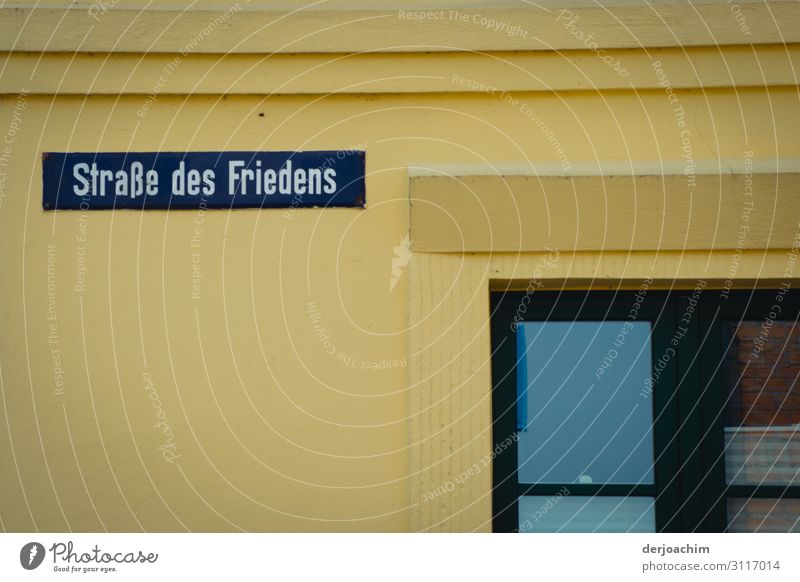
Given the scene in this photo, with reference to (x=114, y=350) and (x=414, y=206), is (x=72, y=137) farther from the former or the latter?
(x=414, y=206)

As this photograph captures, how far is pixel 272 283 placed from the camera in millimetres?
4426

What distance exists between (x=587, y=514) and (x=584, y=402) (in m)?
0.43

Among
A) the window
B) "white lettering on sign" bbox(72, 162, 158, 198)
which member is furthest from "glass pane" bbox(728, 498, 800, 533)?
"white lettering on sign" bbox(72, 162, 158, 198)

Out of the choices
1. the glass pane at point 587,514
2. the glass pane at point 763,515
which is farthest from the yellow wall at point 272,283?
the glass pane at point 763,515

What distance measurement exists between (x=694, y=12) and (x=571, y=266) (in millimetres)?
1056

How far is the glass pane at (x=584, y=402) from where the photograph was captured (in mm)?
4473

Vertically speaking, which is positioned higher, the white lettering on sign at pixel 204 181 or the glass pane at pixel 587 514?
the white lettering on sign at pixel 204 181

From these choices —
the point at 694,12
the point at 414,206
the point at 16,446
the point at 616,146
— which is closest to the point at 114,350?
the point at 16,446

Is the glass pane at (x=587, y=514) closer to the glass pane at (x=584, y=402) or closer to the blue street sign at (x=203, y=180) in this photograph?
the glass pane at (x=584, y=402)

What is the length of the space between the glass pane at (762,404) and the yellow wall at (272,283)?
590 mm

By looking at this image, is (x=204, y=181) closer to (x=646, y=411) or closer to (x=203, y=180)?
(x=203, y=180)

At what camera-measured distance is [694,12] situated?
4309 millimetres

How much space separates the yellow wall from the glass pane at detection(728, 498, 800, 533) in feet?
3.39
